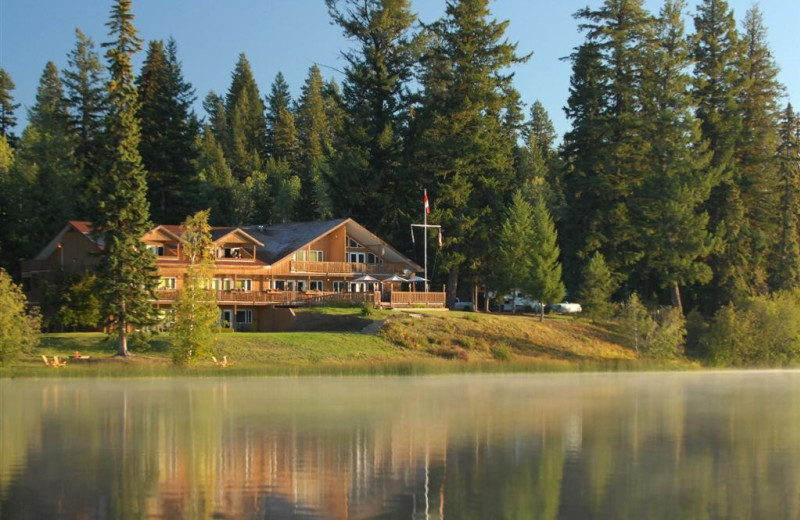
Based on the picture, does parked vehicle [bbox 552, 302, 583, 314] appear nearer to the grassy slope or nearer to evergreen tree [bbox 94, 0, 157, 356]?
the grassy slope

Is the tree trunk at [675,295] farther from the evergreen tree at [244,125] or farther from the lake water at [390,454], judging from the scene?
the evergreen tree at [244,125]

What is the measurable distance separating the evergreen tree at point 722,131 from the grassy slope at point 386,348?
13.1 meters

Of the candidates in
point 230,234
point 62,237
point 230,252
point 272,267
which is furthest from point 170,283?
point 62,237

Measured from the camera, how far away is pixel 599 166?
7919 cm

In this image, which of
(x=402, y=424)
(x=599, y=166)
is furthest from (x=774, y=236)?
(x=402, y=424)

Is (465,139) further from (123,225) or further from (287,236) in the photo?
(123,225)

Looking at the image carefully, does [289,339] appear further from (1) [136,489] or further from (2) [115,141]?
(1) [136,489]

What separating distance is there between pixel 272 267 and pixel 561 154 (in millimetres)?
24134

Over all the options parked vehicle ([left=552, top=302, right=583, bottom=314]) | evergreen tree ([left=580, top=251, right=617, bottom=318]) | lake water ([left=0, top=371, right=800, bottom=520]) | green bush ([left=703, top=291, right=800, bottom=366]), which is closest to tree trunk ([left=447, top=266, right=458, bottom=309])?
parked vehicle ([left=552, top=302, right=583, bottom=314])

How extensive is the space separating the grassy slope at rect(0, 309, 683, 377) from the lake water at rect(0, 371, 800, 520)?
24.2 feet

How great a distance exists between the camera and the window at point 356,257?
256 ft

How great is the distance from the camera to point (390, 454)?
84.3 feet

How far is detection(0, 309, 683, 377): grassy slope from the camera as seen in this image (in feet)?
172

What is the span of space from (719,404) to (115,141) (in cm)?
3308
